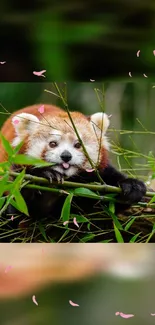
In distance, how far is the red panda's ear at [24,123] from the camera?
190cm

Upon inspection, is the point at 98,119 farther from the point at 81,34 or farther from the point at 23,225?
the point at 81,34

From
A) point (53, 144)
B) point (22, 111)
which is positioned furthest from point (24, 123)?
point (53, 144)

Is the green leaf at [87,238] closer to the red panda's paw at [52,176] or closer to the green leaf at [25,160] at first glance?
the red panda's paw at [52,176]

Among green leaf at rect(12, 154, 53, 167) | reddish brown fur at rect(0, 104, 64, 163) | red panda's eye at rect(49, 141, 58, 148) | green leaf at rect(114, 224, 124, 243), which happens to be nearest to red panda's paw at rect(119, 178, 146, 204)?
green leaf at rect(114, 224, 124, 243)

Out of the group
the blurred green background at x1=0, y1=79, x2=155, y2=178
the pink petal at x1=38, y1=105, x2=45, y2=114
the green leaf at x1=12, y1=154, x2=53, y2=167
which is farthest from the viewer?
the pink petal at x1=38, y1=105, x2=45, y2=114

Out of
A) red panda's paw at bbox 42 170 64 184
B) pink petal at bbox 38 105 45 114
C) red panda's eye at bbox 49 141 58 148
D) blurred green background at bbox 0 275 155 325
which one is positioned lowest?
blurred green background at bbox 0 275 155 325

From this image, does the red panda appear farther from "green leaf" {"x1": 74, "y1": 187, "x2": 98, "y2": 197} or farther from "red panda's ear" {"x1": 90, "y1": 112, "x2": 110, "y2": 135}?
"green leaf" {"x1": 74, "y1": 187, "x2": 98, "y2": 197}

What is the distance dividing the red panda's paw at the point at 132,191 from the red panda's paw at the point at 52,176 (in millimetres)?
252

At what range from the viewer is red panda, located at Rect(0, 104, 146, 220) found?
177 centimetres

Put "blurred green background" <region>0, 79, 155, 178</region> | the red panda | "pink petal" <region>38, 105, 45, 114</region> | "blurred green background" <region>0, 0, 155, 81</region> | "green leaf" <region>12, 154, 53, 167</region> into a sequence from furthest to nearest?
"pink petal" <region>38, 105, 45, 114</region>
the red panda
"blurred green background" <region>0, 79, 155, 178</region>
"green leaf" <region>12, 154, 53, 167</region>
"blurred green background" <region>0, 0, 155, 81</region>

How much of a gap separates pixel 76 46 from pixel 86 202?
1519mm

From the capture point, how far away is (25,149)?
1907mm

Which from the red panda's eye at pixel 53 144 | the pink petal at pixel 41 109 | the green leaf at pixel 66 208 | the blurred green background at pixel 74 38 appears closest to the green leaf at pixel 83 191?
the green leaf at pixel 66 208

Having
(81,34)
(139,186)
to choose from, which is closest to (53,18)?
(81,34)
